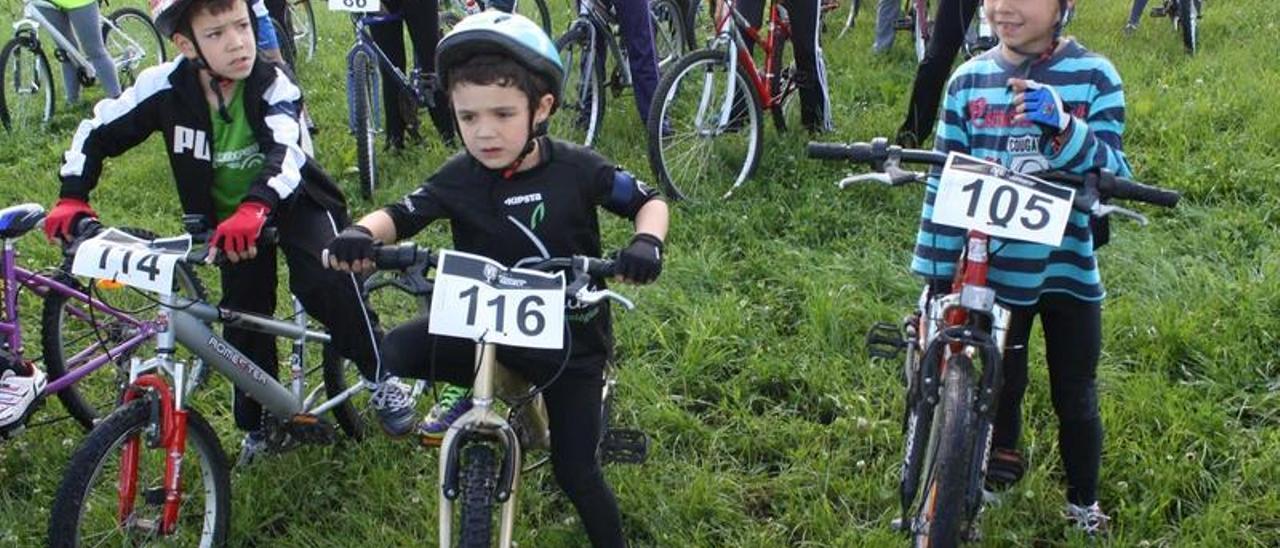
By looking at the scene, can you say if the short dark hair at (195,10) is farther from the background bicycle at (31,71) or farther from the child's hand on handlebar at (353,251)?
the background bicycle at (31,71)

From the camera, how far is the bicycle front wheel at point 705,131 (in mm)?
5383

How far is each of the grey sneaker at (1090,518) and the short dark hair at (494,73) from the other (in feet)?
6.58

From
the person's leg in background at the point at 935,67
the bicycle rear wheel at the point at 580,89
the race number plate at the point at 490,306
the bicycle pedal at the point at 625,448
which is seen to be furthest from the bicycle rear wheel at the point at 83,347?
the person's leg in background at the point at 935,67

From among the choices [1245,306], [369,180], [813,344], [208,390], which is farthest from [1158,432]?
[369,180]

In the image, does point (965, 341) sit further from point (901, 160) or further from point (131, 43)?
point (131, 43)

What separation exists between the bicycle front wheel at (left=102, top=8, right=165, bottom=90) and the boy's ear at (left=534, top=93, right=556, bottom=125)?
24.5 ft

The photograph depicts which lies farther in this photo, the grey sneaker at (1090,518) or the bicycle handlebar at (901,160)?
the grey sneaker at (1090,518)

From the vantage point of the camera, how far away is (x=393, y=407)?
3.65m

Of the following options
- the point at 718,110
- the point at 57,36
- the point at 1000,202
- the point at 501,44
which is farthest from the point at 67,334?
the point at 57,36

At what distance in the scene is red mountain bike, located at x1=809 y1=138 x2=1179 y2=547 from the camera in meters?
2.52

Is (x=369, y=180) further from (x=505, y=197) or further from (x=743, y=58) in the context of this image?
(x=505, y=197)

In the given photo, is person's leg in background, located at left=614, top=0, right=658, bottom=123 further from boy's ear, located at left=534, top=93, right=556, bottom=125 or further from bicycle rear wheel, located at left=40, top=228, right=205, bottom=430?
boy's ear, located at left=534, top=93, right=556, bottom=125

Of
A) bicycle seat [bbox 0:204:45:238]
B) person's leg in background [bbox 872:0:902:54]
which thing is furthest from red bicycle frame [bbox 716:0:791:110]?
bicycle seat [bbox 0:204:45:238]

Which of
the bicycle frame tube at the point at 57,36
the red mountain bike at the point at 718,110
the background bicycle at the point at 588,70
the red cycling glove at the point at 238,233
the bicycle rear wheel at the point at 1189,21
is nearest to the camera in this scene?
the red cycling glove at the point at 238,233
